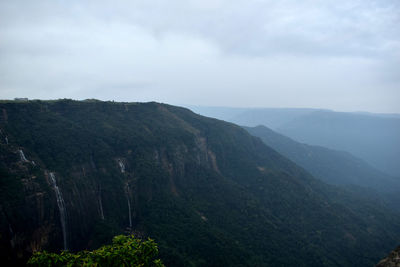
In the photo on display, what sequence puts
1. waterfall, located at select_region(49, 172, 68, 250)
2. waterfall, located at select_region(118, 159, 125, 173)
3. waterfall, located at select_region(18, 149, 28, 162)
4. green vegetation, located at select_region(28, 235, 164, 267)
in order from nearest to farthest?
Answer: green vegetation, located at select_region(28, 235, 164, 267) → waterfall, located at select_region(49, 172, 68, 250) → waterfall, located at select_region(18, 149, 28, 162) → waterfall, located at select_region(118, 159, 125, 173)

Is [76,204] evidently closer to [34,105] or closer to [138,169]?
[138,169]

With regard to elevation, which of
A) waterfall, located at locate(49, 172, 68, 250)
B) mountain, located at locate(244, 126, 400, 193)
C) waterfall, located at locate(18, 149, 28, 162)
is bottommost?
mountain, located at locate(244, 126, 400, 193)

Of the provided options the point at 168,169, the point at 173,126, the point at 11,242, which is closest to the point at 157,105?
the point at 173,126

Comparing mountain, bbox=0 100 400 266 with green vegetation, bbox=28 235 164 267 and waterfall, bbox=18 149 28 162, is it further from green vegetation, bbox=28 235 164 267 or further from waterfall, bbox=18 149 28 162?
green vegetation, bbox=28 235 164 267

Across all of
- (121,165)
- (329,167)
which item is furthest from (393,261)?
(329,167)

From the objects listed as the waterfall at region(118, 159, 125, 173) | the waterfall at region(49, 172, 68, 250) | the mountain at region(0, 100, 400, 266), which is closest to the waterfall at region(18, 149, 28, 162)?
the mountain at region(0, 100, 400, 266)

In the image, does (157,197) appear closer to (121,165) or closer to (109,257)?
(121,165)

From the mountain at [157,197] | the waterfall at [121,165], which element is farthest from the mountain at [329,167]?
the waterfall at [121,165]
